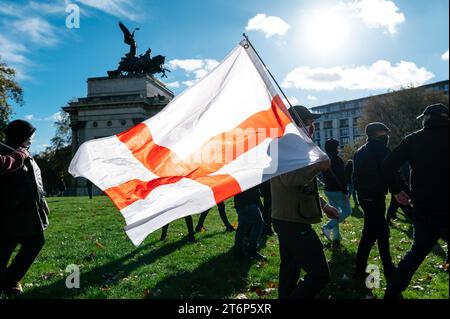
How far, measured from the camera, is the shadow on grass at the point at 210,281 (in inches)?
219

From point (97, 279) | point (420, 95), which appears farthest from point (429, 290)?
point (420, 95)

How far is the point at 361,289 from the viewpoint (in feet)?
18.1

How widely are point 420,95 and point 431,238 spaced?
5021cm

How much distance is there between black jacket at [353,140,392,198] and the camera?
19.4 ft

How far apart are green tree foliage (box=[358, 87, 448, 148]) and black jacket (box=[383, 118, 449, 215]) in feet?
157

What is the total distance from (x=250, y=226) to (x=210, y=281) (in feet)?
5.39

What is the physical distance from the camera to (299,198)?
→ 159 inches

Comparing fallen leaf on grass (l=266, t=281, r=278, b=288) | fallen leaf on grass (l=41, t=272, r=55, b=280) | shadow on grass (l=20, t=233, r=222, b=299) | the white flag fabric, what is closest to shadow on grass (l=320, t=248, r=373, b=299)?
fallen leaf on grass (l=266, t=281, r=278, b=288)

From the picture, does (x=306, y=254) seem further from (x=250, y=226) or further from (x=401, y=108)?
(x=401, y=108)

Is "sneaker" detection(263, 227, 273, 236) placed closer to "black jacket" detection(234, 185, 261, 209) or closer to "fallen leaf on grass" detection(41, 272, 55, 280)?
"black jacket" detection(234, 185, 261, 209)

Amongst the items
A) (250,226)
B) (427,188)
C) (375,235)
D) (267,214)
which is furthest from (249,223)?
(427,188)

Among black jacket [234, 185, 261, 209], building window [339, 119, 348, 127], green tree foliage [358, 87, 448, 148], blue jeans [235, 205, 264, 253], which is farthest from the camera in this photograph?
building window [339, 119, 348, 127]

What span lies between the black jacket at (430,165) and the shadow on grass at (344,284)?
5.50 ft
